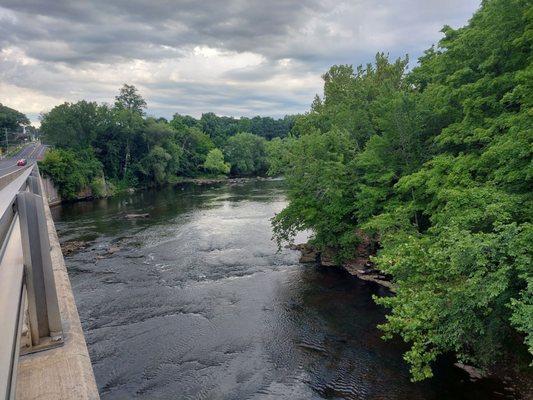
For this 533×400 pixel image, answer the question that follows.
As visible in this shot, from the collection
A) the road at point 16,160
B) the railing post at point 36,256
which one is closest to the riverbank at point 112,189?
the road at point 16,160

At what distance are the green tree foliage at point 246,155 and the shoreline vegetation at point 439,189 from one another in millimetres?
46123

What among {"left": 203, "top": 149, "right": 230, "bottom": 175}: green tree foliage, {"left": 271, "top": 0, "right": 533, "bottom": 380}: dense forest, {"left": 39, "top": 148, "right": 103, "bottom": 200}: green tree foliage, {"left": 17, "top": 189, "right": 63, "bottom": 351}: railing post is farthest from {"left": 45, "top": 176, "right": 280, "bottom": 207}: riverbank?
{"left": 17, "top": 189, "right": 63, "bottom": 351}: railing post

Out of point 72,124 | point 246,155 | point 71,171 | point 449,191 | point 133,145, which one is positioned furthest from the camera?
point 246,155

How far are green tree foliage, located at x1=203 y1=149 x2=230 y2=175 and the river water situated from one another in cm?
4568

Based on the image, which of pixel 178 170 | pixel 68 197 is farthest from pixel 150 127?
pixel 68 197

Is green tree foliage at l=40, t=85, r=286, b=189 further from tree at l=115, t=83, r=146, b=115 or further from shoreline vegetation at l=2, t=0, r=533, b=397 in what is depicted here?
shoreline vegetation at l=2, t=0, r=533, b=397

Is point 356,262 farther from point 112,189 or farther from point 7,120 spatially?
point 7,120

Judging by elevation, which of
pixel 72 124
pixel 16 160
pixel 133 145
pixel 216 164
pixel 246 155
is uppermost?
pixel 72 124

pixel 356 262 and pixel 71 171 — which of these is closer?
pixel 356 262

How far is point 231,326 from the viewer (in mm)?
15219

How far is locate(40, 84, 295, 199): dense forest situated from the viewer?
162 feet

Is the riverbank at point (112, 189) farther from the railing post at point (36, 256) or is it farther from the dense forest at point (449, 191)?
the railing post at point (36, 256)

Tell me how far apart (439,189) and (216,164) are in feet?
205

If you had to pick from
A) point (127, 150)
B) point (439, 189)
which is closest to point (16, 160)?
point (127, 150)
